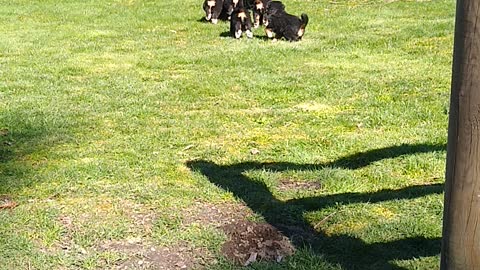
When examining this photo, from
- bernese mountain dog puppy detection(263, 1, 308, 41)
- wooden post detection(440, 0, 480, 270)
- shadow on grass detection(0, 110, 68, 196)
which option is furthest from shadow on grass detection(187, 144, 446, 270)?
bernese mountain dog puppy detection(263, 1, 308, 41)

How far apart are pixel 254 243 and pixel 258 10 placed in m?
9.14

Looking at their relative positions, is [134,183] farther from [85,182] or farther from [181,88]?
[181,88]

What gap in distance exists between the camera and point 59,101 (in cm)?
799

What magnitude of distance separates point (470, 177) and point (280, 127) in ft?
13.6

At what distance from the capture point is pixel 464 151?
Answer: 107 inches

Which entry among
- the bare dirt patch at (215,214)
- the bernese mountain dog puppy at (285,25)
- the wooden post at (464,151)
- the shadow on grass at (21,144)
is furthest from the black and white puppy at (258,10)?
the wooden post at (464,151)

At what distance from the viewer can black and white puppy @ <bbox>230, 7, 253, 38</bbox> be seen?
38.9 ft

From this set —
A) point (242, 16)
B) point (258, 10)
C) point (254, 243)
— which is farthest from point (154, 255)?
point (258, 10)

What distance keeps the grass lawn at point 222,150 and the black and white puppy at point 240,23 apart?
0.32 metres

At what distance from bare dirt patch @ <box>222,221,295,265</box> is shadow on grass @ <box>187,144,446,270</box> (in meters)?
0.08

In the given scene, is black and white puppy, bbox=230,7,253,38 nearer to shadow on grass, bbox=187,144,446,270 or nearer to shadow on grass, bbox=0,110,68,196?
shadow on grass, bbox=0,110,68,196

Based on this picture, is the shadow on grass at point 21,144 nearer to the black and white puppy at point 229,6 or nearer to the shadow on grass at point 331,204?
the shadow on grass at point 331,204

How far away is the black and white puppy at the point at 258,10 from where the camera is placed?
12914 mm

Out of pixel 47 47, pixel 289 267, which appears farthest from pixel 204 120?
pixel 47 47
